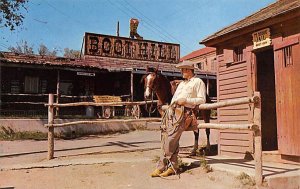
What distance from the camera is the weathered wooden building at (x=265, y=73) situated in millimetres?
6621

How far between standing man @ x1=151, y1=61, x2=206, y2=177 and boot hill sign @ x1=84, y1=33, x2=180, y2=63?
731 inches

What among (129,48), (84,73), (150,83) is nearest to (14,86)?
(84,73)

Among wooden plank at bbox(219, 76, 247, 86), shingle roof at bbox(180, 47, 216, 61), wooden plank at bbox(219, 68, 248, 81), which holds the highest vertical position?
shingle roof at bbox(180, 47, 216, 61)

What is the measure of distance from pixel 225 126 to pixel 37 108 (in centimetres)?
1645

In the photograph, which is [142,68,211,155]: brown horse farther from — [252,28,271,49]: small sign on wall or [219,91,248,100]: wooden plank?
[252,28,271,49]: small sign on wall

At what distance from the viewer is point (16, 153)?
10.5 meters

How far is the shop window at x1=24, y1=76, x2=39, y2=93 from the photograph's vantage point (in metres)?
20.4

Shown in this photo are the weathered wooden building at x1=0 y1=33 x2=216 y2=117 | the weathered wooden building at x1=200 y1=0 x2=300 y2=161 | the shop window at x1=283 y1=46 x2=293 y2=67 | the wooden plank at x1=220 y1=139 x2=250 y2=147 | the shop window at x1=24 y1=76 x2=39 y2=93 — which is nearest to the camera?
the weathered wooden building at x1=200 y1=0 x2=300 y2=161

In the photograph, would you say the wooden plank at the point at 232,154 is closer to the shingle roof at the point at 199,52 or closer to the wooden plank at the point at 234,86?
the wooden plank at the point at 234,86

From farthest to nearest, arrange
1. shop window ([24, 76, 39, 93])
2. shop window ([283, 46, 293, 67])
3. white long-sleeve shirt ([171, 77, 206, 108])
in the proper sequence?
shop window ([24, 76, 39, 93]) → shop window ([283, 46, 293, 67]) → white long-sleeve shirt ([171, 77, 206, 108])

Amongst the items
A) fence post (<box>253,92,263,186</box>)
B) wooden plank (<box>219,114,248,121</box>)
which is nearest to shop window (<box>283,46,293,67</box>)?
wooden plank (<box>219,114,248,121</box>)

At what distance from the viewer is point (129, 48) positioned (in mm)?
25656

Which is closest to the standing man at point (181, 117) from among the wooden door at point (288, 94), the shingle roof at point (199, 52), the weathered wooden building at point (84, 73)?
the wooden door at point (288, 94)

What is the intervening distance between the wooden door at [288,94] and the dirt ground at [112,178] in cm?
172
